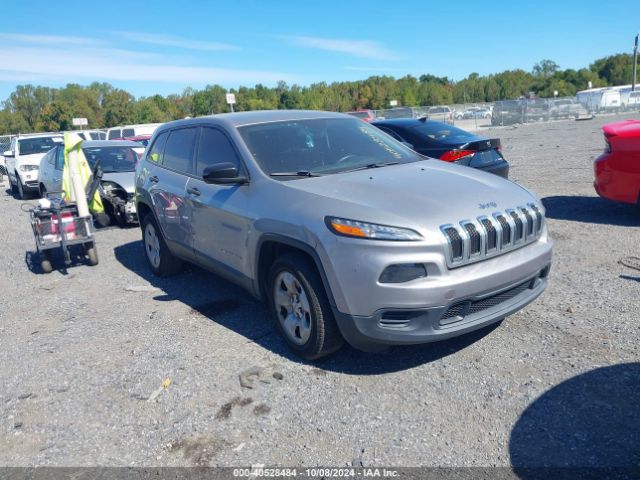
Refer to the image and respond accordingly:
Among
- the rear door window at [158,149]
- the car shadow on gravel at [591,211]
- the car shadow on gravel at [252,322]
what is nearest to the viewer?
the car shadow on gravel at [252,322]

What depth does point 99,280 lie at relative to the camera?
22.1ft

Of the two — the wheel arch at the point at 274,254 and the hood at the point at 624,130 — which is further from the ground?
the hood at the point at 624,130

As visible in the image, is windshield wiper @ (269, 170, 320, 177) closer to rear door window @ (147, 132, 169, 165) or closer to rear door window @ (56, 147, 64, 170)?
rear door window @ (147, 132, 169, 165)

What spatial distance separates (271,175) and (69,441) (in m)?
2.31

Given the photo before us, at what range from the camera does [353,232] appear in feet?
11.4

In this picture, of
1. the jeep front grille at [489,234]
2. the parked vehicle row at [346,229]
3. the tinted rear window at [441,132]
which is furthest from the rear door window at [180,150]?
the tinted rear window at [441,132]

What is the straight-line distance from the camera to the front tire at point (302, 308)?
372 cm

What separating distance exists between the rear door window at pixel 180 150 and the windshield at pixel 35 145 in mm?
12489

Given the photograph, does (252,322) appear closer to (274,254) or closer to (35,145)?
(274,254)

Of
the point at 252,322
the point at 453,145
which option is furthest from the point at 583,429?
the point at 453,145

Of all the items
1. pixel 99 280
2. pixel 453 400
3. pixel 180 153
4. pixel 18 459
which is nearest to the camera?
pixel 18 459

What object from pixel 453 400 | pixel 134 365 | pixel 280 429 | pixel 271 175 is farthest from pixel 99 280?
pixel 453 400

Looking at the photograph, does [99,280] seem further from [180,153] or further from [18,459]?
[18,459]

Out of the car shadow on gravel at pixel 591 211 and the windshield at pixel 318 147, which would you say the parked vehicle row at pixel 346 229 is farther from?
the car shadow on gravel at pixel 591 211
